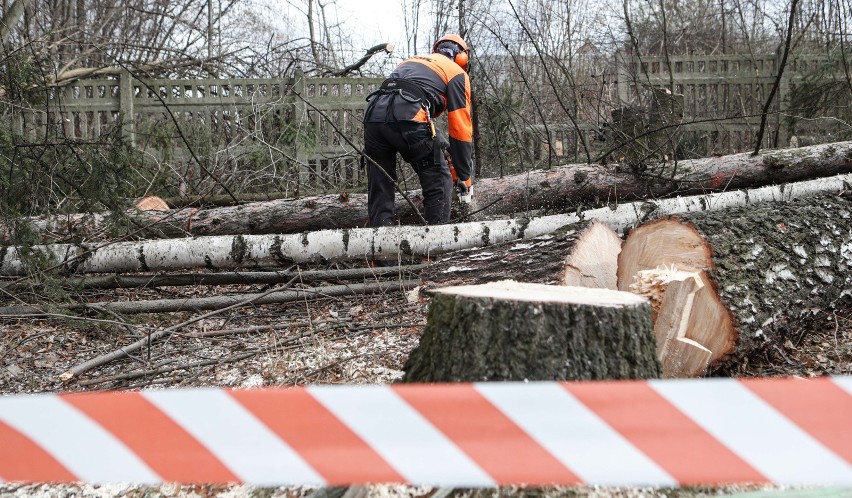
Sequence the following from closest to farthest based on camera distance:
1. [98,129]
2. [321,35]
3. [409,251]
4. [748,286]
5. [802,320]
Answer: [748,286], [802,320], [409,251], [98,129], [321,35]

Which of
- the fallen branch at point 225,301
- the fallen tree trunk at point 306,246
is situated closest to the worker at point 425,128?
the fallen tree trunk at point 306,246

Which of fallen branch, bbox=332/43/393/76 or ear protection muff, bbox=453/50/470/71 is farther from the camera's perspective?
fallen branch, bbox=332/43/393/76

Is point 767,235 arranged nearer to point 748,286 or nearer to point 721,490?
point 748,286

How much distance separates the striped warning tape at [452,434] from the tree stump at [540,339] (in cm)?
61

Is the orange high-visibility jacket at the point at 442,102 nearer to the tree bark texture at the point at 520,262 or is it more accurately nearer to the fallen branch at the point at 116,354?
the tree bark texture at the point at 520,262

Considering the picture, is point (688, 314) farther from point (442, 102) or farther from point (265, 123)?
point (265, 123)

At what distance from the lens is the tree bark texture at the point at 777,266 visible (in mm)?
3064

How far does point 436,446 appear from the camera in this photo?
1.45m

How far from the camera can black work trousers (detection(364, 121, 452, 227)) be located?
500 centimetres

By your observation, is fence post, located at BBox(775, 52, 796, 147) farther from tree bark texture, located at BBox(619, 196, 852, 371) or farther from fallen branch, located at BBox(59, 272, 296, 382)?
fallen branch, located at BBox(59, 272, 296, 382)

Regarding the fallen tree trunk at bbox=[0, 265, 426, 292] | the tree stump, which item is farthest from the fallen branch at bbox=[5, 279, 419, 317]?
the tree stump

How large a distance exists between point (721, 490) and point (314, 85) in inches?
290

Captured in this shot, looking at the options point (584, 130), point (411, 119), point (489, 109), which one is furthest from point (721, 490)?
point (584, 130)

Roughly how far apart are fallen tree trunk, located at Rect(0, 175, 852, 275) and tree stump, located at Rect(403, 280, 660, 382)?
7.54 ft
